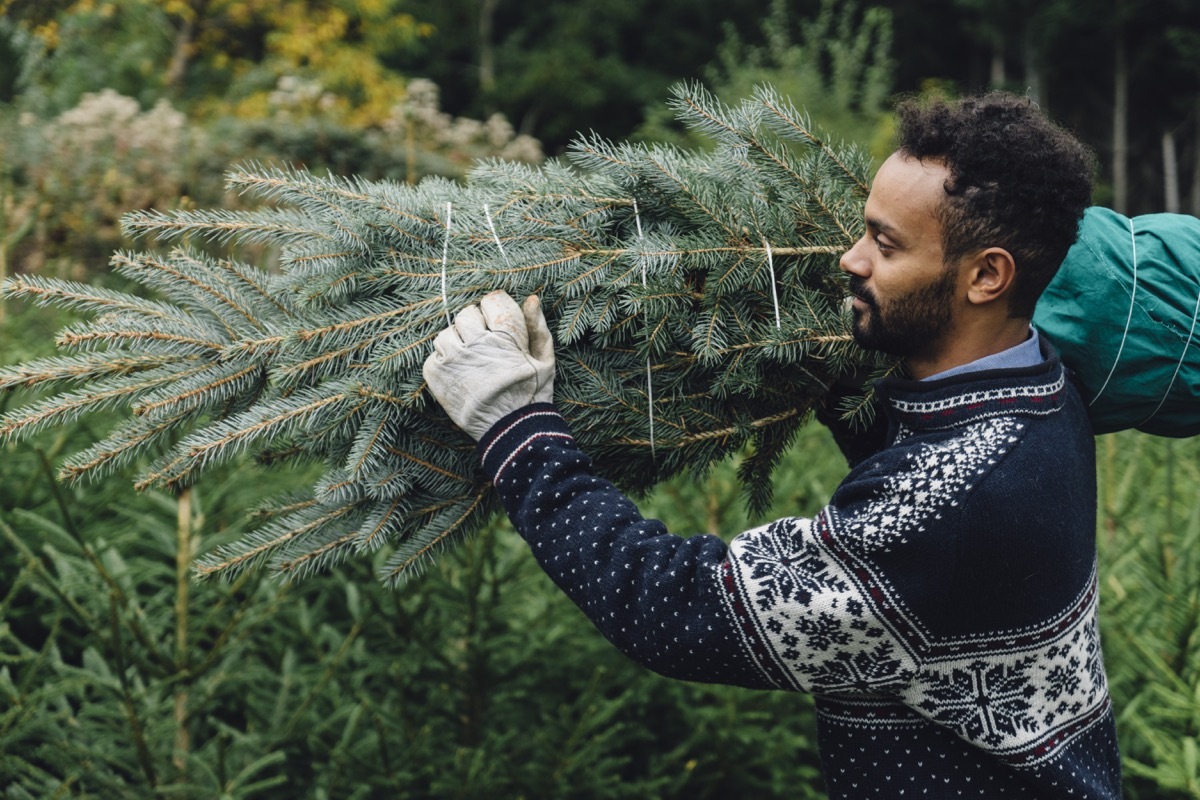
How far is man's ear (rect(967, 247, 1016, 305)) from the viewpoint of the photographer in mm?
1512

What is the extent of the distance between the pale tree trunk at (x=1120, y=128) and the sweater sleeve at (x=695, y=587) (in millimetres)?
19896

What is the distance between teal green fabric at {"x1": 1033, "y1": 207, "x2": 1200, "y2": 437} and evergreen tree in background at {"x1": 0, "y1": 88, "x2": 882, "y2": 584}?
0.39 meters

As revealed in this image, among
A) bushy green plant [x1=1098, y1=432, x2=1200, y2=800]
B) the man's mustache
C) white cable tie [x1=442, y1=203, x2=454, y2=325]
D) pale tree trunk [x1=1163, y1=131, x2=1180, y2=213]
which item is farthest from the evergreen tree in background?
pale tree trunk [x1=1163, y1=131, x2=1180, y2=213]

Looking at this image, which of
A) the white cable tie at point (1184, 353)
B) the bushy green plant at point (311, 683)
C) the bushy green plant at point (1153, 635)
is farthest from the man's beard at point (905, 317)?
the bushy green plant at point (1153, 635)

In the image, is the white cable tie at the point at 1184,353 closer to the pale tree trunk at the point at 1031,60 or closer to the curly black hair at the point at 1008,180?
the curly black hair at the point at 1008,180

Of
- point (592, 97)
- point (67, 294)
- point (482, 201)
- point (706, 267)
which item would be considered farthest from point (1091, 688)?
point (592, 97)

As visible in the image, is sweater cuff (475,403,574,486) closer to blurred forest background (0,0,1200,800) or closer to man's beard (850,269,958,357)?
man's beard (850,269,958,357)

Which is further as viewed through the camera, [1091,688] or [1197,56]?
[1197,56]

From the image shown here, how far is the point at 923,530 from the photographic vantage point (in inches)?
55.7

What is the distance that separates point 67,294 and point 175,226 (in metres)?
0.25

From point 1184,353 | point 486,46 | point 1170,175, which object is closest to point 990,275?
point 1184,353

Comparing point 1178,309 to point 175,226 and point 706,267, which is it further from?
point 175,226

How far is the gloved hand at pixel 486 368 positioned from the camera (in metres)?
1.60

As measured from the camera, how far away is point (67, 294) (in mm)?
1809
